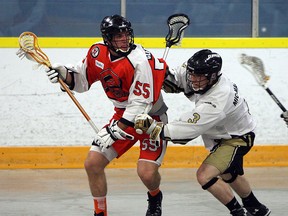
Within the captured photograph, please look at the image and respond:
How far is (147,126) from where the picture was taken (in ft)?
16.2

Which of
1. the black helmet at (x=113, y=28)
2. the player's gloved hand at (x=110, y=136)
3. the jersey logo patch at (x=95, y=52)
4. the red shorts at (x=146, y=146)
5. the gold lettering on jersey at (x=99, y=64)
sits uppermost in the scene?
the black helmet at (x=113, y=28)

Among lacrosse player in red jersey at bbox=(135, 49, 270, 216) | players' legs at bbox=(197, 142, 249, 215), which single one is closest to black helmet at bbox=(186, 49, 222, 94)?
lacrosse player in red jersey at bbox=(135, 49, 270, 216)

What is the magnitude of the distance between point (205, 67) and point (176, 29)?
1.03 meters

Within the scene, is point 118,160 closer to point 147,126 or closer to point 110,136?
point 110,136

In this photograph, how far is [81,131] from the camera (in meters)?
8.16

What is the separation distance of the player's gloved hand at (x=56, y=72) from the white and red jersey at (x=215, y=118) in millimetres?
861

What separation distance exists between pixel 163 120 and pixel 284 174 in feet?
8.86

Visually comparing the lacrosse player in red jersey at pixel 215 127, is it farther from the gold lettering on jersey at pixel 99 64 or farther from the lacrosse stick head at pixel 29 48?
the lacrosse stick head at pixel 29 48

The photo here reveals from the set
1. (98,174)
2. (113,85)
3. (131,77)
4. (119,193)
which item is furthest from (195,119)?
(119,193)

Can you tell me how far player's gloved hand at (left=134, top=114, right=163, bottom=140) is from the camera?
16.2 ft

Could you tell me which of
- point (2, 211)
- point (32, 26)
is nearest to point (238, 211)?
point (2, 211)

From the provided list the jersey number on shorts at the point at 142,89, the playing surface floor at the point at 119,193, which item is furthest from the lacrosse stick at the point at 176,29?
the playing surface floor at the point at 119,193

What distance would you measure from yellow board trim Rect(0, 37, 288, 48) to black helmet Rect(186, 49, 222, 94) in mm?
3161

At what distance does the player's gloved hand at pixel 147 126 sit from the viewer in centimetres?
493
